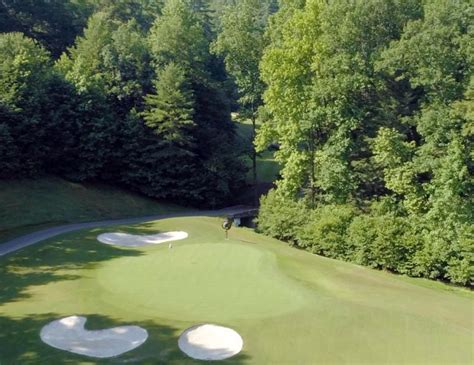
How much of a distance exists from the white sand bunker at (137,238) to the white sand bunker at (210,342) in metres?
13.9

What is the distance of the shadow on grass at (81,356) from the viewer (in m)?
14.2

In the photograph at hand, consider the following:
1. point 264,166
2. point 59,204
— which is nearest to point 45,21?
point 264,166

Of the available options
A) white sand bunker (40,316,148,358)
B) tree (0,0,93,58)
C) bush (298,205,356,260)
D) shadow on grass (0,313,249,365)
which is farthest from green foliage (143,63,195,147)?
white sand bunker (40,316,148,358)

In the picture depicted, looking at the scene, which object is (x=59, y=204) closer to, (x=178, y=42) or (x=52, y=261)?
(x=52, y=261)

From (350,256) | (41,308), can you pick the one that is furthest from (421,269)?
(41,308)

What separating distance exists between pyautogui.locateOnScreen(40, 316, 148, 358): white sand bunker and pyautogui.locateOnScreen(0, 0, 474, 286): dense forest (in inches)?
676

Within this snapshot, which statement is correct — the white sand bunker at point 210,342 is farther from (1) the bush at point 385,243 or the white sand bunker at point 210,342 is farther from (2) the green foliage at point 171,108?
(2) the green foliage at point 171,108

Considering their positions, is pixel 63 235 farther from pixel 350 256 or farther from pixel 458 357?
pixel 458 357

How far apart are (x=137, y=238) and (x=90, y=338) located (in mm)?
15266

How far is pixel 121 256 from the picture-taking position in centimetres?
2612

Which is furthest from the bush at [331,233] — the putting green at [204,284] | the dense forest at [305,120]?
the putting green at [204,284]

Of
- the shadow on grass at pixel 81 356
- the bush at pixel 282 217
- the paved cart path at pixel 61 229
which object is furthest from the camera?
the bush at pixel 282 217

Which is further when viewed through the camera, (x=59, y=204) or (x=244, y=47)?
(x=244, y=47)

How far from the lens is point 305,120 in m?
33.0
